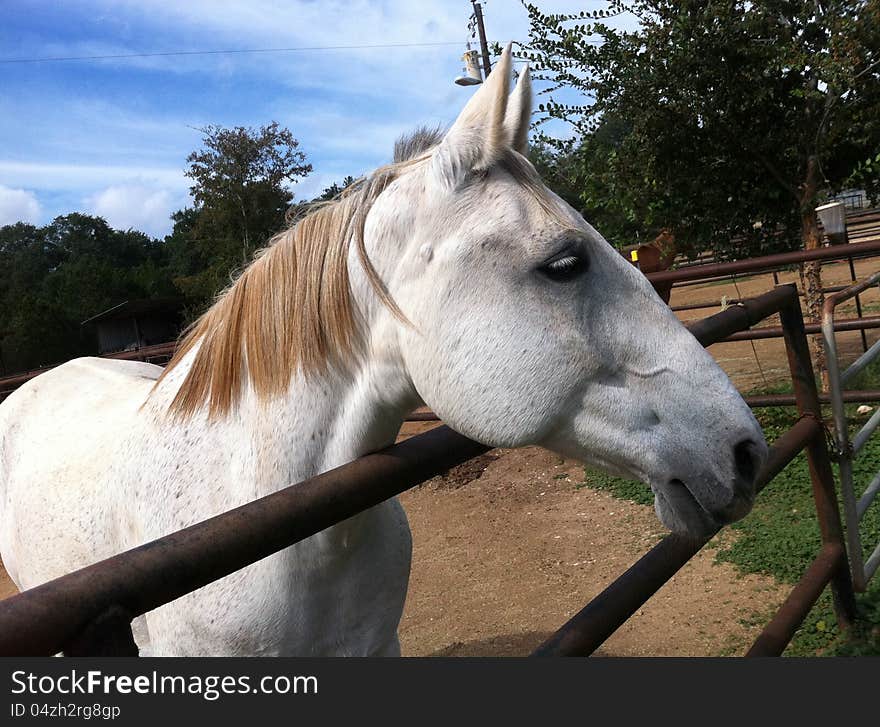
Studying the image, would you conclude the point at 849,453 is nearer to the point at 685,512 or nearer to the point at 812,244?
the point at 685,512

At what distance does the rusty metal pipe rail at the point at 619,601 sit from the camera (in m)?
1.25

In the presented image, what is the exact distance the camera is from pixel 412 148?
177 cm

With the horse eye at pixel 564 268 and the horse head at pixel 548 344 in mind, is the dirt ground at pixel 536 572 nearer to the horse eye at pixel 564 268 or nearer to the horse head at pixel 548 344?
the horse head at pixel 548 344

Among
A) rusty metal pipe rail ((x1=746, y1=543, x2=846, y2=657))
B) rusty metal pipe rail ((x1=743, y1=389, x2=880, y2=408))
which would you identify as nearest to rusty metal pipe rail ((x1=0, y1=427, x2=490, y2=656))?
rusty metal pipe rail ((x1=746, y1=543, x2=846, y2=657))

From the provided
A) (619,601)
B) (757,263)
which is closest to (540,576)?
(757,263)

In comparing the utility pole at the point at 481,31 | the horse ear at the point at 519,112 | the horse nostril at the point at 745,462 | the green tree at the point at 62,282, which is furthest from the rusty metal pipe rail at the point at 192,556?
the green tree at the point at 62,282

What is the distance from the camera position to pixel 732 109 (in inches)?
197

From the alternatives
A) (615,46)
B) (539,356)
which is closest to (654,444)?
(539,356)

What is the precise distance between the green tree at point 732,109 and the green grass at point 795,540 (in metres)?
1.24

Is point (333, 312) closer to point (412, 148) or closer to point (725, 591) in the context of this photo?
point (412, 148)

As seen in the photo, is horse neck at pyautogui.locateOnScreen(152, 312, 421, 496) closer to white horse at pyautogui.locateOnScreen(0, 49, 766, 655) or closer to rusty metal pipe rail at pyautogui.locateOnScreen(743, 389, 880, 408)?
white horse at pyautogui.locateOnScreen(0, 49, 766, 655)

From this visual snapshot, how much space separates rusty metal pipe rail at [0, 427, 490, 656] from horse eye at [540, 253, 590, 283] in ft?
1.58

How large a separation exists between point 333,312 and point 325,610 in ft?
2.39

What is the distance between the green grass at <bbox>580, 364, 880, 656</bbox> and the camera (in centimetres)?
272
